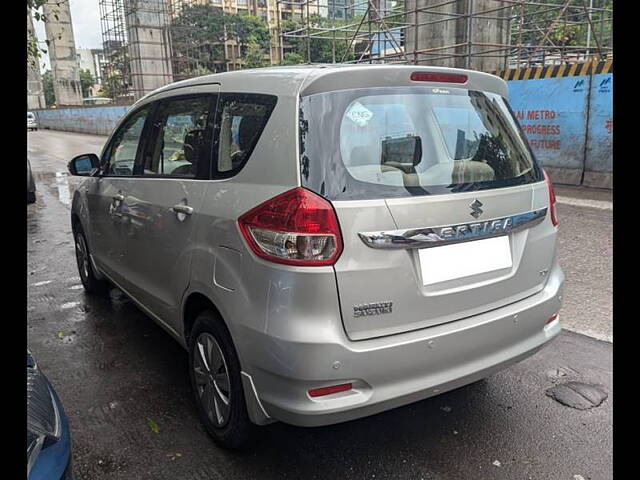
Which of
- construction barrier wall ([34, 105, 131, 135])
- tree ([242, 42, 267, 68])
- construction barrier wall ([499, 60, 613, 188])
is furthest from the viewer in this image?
tree ([242, 42, 267, 68])

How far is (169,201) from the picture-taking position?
3029 mm

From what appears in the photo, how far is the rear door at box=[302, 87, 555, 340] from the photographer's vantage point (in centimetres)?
216

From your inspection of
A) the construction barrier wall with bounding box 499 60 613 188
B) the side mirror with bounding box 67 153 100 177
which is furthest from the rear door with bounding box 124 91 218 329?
the construction barrier wall with bounding box 499 60 613 188

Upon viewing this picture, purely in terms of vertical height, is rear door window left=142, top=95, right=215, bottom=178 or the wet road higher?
rear door window left=142, top=95, right=215, bottom=178

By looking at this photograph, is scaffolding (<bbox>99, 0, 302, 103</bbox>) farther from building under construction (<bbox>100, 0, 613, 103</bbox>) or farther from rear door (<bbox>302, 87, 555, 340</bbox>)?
rear door (<bbox>302, 87, 555, 340</bbox>)

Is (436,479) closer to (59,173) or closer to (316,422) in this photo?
(316,422)

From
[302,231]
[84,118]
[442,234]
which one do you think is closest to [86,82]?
[84,118]

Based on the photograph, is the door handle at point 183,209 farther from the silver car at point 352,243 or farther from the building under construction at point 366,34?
the building under construction at point 366,34

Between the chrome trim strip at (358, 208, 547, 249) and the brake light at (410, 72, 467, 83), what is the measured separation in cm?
70

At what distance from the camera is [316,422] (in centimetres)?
218

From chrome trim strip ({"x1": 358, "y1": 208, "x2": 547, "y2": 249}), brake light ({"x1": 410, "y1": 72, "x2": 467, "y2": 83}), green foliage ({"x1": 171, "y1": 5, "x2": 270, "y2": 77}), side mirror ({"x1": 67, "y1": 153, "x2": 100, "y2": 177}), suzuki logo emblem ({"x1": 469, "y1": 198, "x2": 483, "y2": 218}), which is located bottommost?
chrome trim strip ({"x1": 358, "y1": 208, "x2": 547, "y2": 249})

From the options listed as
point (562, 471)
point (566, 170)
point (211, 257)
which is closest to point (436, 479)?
point (562, 471)

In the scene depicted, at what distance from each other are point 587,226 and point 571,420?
460 centimetres

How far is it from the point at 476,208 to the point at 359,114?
66cm
